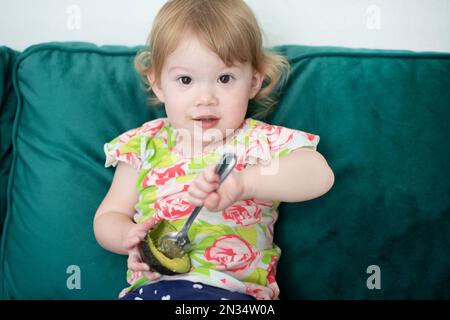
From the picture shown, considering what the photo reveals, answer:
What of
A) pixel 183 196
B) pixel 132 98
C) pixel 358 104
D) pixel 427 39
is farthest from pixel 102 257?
pixel 427 39

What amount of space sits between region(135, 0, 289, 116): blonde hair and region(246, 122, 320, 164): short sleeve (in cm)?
14

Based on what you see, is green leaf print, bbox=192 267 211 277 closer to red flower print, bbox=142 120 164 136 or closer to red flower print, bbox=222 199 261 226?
red flower print, bbox=222 199 261 226

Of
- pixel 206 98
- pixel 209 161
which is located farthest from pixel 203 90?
pixel 209 161

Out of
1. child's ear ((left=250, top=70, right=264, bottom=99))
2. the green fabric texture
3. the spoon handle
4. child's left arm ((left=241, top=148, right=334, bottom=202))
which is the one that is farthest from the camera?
the green fabric texture

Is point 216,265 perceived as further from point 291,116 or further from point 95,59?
point 95,59

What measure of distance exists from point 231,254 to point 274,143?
23 cm

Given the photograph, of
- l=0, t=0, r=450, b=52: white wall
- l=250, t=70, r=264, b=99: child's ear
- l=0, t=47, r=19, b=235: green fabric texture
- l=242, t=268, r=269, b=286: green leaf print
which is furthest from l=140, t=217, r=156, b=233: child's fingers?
l=0, t=0, r=450, b=52: white wall

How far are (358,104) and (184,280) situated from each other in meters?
0.53

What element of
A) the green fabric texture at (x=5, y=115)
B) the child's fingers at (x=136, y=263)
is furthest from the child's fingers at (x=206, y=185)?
the green fabric texture at (x=5, y=115)

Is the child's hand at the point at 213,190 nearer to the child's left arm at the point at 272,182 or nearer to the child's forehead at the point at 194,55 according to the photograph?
the child's left arm at the point at 272,182

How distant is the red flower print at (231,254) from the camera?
1050 mm

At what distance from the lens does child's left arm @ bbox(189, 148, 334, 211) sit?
34.4 inches

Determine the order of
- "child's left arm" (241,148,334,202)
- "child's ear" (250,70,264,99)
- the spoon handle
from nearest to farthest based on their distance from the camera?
the spoon handle < "child's left arm" (241,148,334,202) < "child's ear" (250,70,264,99)

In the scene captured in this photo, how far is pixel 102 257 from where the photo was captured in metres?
1.20
